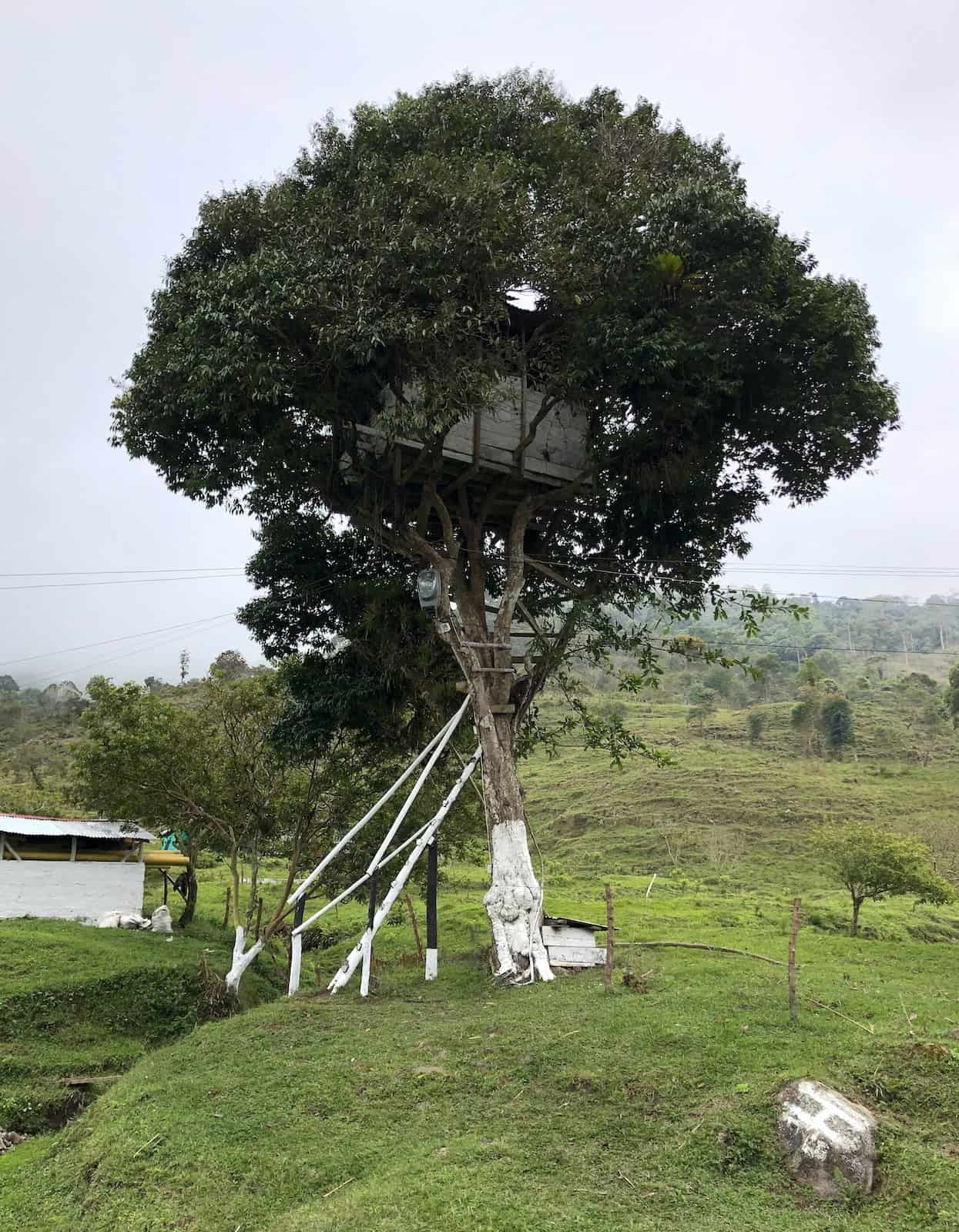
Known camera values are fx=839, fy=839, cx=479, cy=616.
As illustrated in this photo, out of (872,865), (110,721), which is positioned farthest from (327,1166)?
(872,865)

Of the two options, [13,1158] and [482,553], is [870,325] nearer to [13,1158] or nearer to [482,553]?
[482,553]

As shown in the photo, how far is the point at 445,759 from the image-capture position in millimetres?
17094

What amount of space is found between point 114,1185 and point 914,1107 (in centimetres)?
628

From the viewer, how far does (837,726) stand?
57094 mm

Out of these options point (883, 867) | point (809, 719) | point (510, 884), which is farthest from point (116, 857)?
point (809, 719)

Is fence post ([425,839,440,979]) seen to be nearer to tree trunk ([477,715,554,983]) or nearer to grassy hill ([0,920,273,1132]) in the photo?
tree trunk ([477,715,554,983])

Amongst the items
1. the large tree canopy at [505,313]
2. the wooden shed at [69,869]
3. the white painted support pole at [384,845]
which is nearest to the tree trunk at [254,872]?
the white painted support pole at [384,845]

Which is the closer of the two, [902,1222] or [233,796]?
[902,1222]

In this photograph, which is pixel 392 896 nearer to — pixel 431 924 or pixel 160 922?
pixel 431 924

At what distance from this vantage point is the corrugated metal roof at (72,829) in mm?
21359

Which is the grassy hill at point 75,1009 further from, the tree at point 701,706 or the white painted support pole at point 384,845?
the tree at point 701,706

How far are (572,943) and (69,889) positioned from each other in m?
15.4

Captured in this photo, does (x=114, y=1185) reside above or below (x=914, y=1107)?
below

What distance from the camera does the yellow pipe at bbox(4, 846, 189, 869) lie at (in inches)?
865
